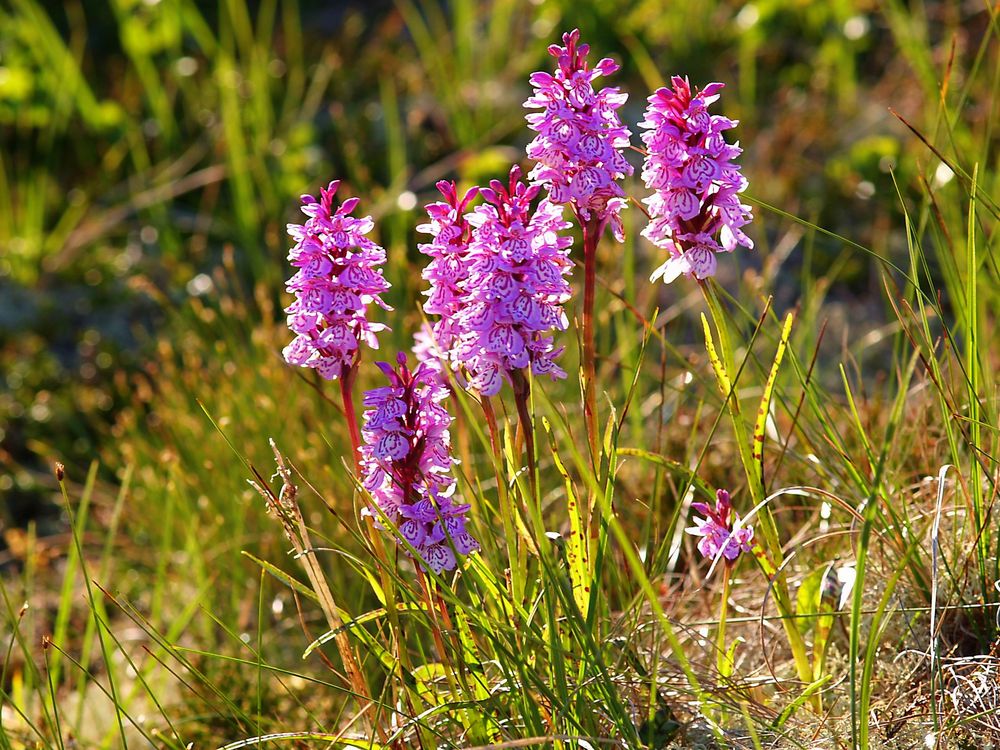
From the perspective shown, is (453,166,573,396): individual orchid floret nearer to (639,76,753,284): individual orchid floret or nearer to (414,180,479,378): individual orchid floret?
(414,180,479,378): individual orchid floret

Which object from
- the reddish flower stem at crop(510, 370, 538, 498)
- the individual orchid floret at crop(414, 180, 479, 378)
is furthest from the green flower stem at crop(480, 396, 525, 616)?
the individual orchid floret at crop(414, 180, 479, 378)

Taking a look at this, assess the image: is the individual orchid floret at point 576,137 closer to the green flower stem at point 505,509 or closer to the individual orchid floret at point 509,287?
the individual orchid floret at point 509,287

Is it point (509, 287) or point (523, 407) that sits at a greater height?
point (509, 287)

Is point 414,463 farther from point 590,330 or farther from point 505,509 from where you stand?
point 590,330

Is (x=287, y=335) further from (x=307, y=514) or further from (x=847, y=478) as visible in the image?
(x=847, y=478)

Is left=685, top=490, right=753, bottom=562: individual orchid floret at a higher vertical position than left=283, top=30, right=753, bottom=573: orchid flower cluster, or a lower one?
lower

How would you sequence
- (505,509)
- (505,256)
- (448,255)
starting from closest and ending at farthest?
(505,256) < (448,255) < (505,509)

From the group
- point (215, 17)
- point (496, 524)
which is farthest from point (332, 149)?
point (496, 524)

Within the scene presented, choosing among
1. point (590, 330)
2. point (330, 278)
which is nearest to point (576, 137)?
point (590, 330)
